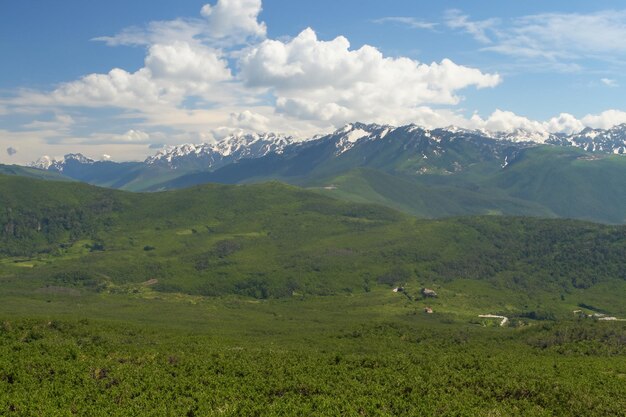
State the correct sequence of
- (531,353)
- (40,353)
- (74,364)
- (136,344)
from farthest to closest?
1. (531,353)
2. (136,344)
3. (40,353)
4. (74,364)

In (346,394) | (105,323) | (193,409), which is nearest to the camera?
(193,409)

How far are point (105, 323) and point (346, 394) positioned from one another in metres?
113

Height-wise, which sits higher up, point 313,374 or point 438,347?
point 313,374

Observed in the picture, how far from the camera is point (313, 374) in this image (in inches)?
4796

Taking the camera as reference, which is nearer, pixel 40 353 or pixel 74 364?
pixel 74 364

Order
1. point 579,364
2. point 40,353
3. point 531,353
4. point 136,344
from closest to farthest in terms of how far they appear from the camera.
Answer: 1. point 40,353
2. point 579,364
3. point 136,344
4. point 531,353

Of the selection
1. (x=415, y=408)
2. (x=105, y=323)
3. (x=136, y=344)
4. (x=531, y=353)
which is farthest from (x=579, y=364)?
(x=105, y=323)

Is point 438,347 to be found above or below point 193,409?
below

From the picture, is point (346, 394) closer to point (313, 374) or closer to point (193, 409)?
point (313, 374)

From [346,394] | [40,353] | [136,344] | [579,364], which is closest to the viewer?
[346,394]

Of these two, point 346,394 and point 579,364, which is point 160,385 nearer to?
point 346,394

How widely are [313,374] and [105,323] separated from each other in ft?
315

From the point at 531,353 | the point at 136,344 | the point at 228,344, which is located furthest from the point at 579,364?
the point at 136,344

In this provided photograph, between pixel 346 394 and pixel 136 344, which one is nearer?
pixel 346 394
